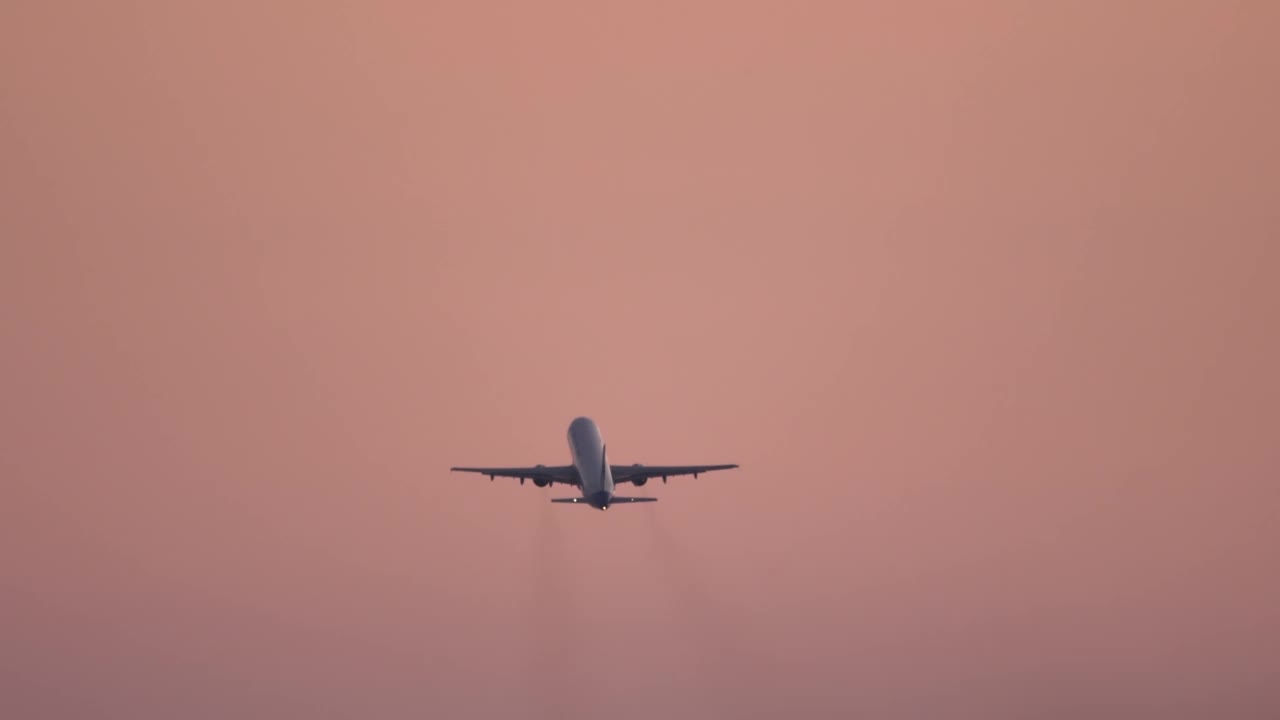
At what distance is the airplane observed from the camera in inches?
6486

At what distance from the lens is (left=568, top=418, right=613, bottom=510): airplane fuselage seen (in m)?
163

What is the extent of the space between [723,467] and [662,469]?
6.75 metres

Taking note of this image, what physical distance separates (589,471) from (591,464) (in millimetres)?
800

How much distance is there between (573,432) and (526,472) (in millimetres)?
6501

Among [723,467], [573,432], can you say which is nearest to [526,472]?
[573,432]

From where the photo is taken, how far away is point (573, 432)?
17362cm

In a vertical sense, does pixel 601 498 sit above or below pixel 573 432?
below

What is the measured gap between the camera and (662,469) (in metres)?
173

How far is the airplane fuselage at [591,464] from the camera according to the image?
16288cm

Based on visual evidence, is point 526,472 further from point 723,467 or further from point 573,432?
point 723,467

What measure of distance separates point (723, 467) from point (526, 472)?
2062 cm

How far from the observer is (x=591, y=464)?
166 metres

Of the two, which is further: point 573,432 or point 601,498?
point 573,432

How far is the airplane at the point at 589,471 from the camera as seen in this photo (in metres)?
165
